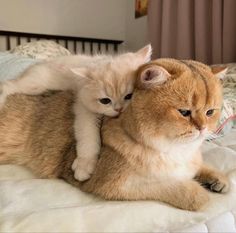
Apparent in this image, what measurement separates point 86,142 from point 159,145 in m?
0.22

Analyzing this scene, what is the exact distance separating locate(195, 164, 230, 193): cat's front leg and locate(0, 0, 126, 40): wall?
2903mm

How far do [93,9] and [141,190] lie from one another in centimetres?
328

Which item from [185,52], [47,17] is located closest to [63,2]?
[47,17]

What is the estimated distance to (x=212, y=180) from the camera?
83 centimetres

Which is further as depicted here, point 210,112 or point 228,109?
point 228,109

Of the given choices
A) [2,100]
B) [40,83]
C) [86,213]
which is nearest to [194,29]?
[40,83]

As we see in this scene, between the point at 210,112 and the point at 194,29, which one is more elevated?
the point at 194,29

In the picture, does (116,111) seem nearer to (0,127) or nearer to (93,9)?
(0,127)

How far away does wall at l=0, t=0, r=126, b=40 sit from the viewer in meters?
3.27

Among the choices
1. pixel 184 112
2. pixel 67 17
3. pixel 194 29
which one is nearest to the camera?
pixel 184 112

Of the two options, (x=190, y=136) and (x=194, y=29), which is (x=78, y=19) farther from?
(x=190, y=136)

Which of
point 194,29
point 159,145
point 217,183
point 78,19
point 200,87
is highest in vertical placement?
point 78,19

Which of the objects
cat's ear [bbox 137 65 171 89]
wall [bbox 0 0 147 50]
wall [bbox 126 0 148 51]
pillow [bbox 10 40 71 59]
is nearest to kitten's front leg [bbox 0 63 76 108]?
cat's ear [bbox 137 65 171 89]

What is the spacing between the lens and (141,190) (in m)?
0.73
